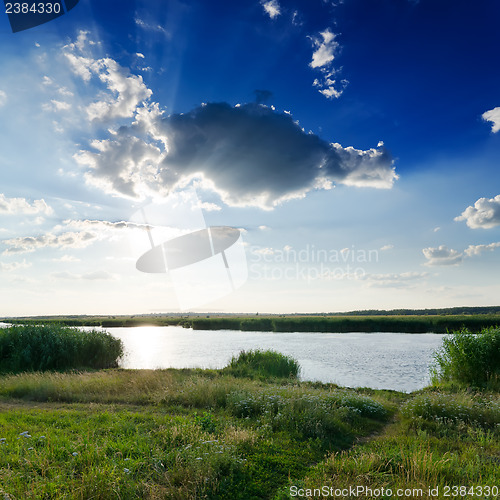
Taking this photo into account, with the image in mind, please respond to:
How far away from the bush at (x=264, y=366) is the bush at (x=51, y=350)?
35.6ft

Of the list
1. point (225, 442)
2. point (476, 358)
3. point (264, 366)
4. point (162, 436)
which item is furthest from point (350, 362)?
point (162, 436)

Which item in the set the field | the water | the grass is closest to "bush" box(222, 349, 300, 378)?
the water

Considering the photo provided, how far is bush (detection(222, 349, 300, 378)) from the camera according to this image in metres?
23.7

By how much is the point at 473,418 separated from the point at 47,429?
43.0 feet

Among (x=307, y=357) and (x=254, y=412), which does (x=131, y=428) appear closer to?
(x=254, y=412)

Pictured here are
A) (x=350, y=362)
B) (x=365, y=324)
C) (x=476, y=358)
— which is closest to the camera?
(x=476, y=358)

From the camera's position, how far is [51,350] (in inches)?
996

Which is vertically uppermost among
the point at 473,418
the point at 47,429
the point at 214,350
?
the point at 47,429

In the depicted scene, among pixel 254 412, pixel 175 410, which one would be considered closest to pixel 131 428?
pixel 175 410

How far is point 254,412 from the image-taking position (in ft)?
41.5

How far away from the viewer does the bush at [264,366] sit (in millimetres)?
23719

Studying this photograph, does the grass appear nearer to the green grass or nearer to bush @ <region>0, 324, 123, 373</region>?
the green grass

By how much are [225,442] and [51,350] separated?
21.4 metres

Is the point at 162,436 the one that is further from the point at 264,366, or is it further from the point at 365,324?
the point at 365,324
